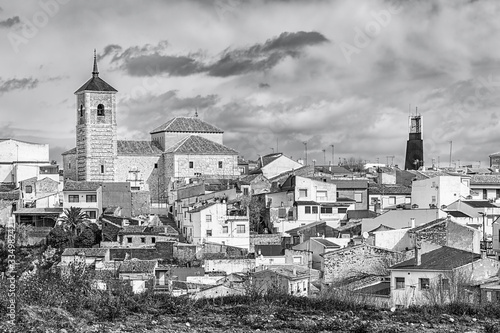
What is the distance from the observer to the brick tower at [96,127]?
207 feet

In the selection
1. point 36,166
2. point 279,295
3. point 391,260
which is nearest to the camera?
point 279,295

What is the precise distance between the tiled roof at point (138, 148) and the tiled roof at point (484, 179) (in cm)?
2169

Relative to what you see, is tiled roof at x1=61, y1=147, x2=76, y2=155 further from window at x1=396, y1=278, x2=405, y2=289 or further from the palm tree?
window at x1=396, y1=278, x2=405, y2=289

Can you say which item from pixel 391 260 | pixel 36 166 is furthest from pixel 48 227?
pixel 391 260

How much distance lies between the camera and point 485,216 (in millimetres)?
41406

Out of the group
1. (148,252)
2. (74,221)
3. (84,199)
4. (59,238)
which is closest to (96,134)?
(84,199)

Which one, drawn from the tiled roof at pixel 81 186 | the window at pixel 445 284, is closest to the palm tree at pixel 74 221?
the tiled roof at pixel 81 186

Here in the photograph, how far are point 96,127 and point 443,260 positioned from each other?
138 feet

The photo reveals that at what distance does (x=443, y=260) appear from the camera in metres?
25.0

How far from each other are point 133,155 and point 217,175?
585cm

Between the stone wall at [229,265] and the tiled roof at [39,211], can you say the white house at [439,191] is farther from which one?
the tiled roof at [39,211]

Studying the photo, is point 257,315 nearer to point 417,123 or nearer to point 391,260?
point 391,260

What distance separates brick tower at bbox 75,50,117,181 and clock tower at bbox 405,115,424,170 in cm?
2226

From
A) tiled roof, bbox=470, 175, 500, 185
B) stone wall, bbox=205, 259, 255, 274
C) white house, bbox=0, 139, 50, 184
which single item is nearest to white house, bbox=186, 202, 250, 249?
stone wall, bbox=205, 259, 255, 274
